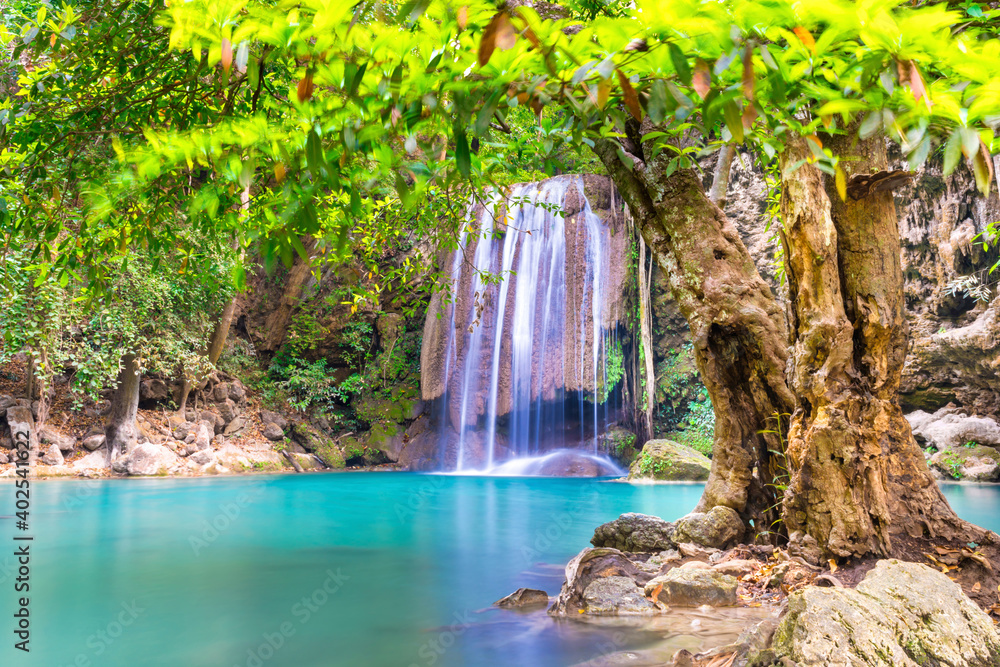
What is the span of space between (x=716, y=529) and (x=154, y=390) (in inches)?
532

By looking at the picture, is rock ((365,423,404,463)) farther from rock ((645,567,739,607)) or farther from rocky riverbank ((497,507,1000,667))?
rock ((645,567,739,607))

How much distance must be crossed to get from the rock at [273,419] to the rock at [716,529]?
13.1 meters

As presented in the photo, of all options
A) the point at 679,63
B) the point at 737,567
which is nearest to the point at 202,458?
the point at 737,567

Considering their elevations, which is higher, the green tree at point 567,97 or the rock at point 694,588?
the green tree at point 567,97

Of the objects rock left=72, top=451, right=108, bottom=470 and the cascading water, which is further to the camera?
the cascading water

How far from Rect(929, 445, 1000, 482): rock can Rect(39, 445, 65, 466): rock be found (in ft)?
50.7

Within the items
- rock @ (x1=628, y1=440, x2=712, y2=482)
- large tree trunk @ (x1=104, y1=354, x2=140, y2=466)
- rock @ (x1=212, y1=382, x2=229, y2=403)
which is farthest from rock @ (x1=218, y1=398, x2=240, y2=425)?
rock @ (x1=628, y1=440, x2=712, y2=482)

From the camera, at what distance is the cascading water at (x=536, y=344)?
1430 centimetres

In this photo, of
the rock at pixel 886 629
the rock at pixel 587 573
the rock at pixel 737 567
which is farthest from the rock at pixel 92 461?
the rock at pixel 886 629

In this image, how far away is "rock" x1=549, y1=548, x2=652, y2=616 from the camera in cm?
289

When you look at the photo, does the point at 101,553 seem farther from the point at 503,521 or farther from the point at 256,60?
the point at 256,60

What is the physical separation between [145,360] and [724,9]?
12372mm

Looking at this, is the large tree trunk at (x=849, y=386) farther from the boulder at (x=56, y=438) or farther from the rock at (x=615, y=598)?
the boulder at (x=56, y=438)

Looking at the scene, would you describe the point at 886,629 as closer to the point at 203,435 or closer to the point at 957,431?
the point at 957,431
